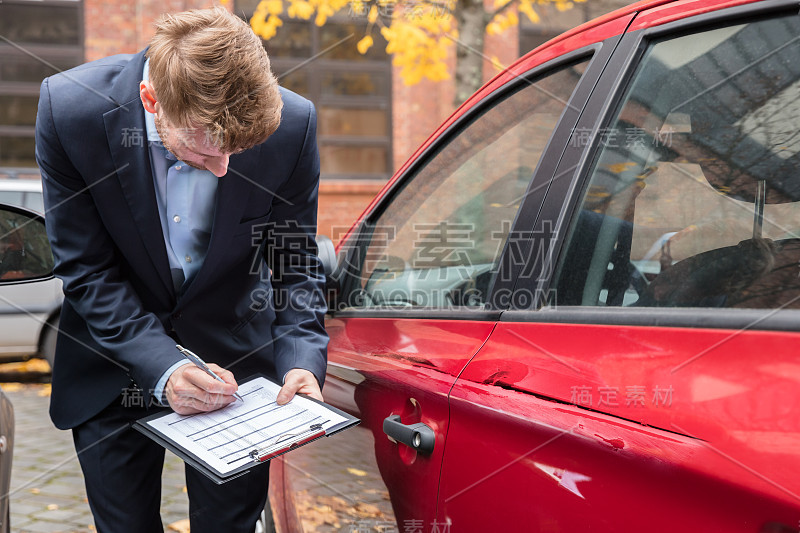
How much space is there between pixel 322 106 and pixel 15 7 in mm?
4779

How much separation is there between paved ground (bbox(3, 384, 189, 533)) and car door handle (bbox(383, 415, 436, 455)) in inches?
97.6

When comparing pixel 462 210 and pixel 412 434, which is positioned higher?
pixel 462 210

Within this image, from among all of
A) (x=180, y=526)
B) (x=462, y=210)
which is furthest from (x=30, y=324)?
(x=462, y=210)

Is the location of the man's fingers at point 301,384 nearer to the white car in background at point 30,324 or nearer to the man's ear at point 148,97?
the man's ear at point 148,97

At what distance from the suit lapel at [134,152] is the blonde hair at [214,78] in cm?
23

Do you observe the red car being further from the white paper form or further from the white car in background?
the white car in background

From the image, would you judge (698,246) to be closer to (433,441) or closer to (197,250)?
(433,441)

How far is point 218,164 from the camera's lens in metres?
1.66

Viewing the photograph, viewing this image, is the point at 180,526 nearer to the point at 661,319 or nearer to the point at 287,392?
the point at 287,392

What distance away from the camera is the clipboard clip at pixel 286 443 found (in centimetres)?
153

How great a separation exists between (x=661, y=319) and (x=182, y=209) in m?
1.18

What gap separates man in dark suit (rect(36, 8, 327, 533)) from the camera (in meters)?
1.52

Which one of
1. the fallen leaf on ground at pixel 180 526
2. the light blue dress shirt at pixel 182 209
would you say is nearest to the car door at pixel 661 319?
the light blue dress shirt at pixel 182 209

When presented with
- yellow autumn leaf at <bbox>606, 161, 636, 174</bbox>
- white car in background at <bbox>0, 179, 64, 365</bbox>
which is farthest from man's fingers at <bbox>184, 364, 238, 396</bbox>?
white car in background at <bbox>0, 179, 64, 365</bbox>
